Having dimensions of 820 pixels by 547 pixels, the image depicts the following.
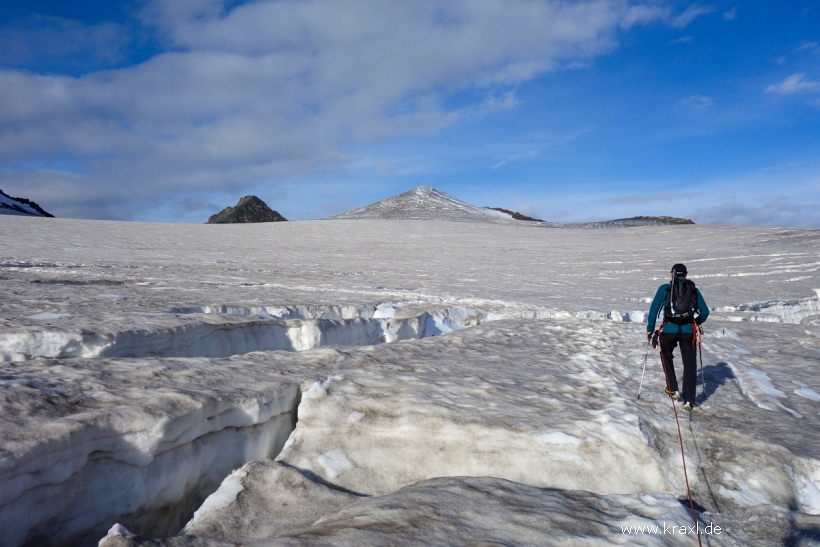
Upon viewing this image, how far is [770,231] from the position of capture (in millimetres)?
24016

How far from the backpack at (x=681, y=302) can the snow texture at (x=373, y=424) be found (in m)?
0.73

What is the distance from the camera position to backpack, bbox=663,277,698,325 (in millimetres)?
5016

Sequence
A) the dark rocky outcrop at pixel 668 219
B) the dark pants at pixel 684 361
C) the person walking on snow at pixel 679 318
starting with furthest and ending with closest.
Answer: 1. the dark rocky outcrop at pixel 668 219
2. the person walking on snow at pixel 679 318
3. the dark pants at pixel 684 361

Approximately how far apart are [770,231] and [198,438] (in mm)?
27468

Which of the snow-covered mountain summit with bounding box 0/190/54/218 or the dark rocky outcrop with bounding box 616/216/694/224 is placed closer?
the dark rocky outcrop with bounding box 616/216/694/224

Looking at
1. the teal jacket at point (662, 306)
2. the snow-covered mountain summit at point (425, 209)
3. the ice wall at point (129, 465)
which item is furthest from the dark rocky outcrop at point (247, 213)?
the ice wall at point (129, 465)

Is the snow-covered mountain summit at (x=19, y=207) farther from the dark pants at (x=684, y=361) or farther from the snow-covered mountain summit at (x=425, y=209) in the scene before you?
the dark pants at (x=684, y=361)

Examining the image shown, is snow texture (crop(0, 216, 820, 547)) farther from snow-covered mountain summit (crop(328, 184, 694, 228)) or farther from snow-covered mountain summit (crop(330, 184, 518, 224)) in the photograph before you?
snow-covered mountain summit (crop(330, 184, 518, 224))

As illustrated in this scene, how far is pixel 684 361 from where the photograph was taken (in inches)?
191

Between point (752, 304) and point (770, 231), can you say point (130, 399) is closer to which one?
point (752, 304)

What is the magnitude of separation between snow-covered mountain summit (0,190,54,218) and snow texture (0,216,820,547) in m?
37.1

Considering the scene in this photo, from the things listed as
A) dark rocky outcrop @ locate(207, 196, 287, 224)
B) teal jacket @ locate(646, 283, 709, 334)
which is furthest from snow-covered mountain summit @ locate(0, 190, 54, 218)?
teal jacket @ locate(646, 283, 709, 334)

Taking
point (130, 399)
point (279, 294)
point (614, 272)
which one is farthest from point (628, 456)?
point (614, 272)

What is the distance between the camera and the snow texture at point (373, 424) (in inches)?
108
